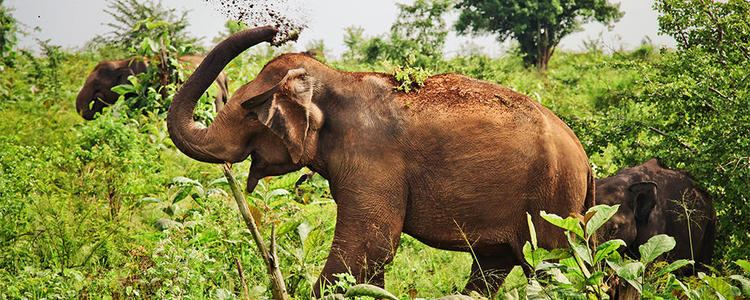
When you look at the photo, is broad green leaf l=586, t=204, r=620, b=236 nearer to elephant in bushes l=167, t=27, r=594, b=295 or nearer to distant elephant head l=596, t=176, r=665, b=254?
elephant in bushes l=167, t=27, r=594, b=295

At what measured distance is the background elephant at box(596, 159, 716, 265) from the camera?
6.70 meters

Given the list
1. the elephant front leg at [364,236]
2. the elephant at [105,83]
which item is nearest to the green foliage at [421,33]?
the elephant at [105,83]

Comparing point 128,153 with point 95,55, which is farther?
point 95,55

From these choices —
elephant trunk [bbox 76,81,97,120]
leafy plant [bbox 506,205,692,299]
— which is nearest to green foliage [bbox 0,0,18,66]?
elephant trunk [bbox 76,81,97,120]

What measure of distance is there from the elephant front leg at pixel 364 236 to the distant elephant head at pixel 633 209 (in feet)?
7.16

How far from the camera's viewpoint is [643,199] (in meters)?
6.76

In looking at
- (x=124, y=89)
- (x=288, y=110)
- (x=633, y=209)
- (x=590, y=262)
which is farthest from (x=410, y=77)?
(x=124, y=89)

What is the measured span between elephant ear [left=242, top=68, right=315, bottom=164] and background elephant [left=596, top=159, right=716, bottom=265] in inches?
102

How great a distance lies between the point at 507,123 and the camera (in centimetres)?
525

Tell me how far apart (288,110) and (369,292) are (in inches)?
62.3

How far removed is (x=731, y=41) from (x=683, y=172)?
114cm

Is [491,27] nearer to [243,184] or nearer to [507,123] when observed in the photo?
[243,184]

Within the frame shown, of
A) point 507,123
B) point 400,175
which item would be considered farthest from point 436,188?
point 507,123

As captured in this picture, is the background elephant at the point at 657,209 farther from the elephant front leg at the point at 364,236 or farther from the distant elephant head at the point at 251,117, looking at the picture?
the distant elephant head at the point at 251,117
